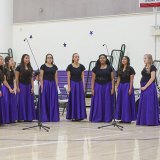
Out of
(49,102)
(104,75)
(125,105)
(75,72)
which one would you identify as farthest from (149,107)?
(49,102)

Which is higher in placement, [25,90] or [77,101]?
[25,90]

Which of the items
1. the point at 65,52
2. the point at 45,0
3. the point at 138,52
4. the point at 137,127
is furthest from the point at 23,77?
the point at 45,0

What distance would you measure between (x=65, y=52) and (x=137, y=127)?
31.0 feet

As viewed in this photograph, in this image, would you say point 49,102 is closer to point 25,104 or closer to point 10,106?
point 25,104

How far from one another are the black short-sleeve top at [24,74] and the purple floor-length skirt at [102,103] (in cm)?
160

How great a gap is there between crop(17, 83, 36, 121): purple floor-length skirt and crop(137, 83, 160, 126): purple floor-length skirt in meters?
2.54

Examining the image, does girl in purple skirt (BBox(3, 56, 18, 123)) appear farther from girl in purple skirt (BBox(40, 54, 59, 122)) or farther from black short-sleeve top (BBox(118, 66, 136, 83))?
black short-sleeve top (BBox(118, 66, 136, 83))

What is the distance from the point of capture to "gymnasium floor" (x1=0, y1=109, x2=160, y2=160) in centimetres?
602

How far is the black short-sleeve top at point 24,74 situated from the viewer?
10352 mm

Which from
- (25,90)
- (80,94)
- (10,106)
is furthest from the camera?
(80,94)

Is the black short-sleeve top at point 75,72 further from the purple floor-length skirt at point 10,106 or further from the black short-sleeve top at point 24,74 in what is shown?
the purple floor-length skirt at point 10,106

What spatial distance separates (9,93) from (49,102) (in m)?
1.12

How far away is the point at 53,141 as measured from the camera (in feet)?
24.1

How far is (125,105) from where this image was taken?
1036cm
